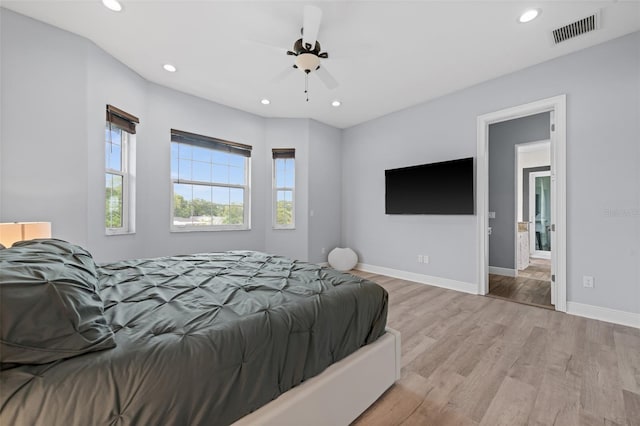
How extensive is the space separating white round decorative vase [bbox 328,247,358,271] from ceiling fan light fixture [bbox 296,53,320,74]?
329cm

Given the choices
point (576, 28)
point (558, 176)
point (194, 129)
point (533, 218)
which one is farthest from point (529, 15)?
point (533, 218)

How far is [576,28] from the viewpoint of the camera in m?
2.46

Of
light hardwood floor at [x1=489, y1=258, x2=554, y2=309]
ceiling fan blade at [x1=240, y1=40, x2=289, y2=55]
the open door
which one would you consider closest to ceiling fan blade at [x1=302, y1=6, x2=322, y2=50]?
ceiling fan blade at [x1=240, y1=40, x2=289, y2=55]

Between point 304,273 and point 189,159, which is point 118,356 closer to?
point 304,273

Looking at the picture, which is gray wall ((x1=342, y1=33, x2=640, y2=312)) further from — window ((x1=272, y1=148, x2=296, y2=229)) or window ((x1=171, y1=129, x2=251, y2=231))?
window ((x1=171, y1=129, x2=251, y2=231))

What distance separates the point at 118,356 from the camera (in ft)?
2.68

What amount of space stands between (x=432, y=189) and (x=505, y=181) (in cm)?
179

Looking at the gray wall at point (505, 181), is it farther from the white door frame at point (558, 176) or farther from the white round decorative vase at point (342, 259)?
the white round decorative vase at point (342, 259)

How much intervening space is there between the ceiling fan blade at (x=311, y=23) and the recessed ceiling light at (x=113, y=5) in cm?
164

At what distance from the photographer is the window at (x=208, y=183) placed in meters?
3.94

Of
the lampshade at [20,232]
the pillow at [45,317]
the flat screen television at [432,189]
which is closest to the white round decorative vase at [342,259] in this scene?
the flat screen television at [432,189]

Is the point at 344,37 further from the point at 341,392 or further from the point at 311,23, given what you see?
the point at 341,392

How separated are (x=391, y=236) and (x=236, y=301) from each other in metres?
3.69

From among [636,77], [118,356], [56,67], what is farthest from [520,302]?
[56,67]
